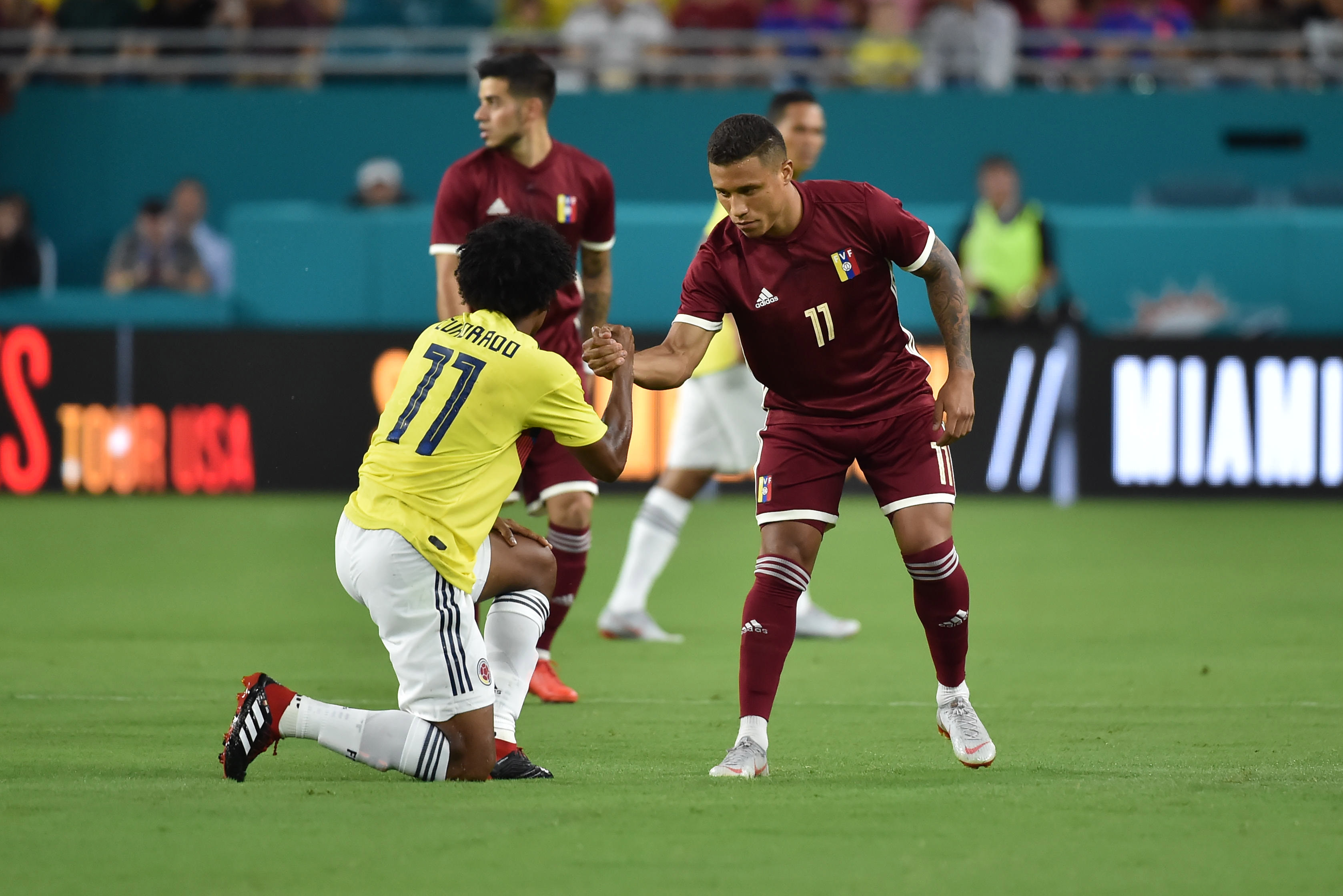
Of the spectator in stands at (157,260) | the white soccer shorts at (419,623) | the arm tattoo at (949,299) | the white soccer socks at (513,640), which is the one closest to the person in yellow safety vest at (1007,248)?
the spectator in stands at (157,260)

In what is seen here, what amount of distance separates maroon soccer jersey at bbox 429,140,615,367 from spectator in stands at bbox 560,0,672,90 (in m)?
9.01

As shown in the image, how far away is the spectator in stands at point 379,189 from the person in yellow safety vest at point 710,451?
7124mm

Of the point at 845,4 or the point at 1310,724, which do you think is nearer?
the point at 1310,724

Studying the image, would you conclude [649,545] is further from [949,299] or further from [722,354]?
[949,299]

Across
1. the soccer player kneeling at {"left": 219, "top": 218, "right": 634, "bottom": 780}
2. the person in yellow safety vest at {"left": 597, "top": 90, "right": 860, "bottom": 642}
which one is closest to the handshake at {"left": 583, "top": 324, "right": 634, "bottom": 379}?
the soccer player kneeling at {"left": 219, "top": 218, "right": 634, "bottom": 780}

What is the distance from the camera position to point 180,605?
8.97 meters

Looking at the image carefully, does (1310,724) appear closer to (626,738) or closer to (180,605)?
(626,738)

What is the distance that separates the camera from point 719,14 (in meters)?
16.4

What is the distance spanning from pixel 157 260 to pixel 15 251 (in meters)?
1.18

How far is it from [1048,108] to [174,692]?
11553 mm

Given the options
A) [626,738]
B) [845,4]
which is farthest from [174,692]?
[845,4]

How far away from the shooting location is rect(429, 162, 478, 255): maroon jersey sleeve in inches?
273

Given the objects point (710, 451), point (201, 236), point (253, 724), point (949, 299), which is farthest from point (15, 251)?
point (949, 299)

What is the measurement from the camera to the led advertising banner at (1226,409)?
13547 mm
